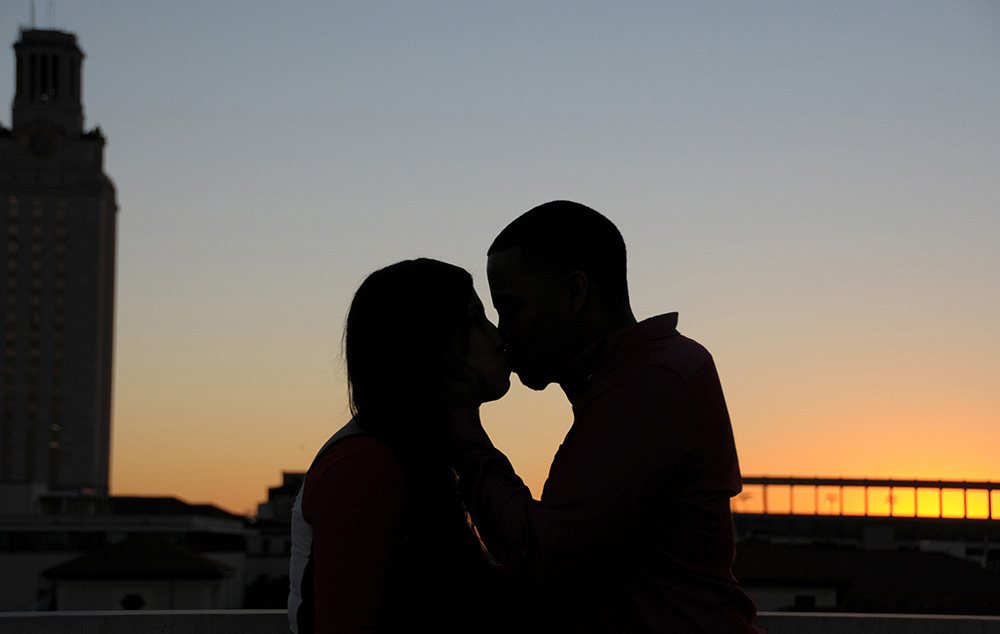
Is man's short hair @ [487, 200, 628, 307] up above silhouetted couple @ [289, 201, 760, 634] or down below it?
above

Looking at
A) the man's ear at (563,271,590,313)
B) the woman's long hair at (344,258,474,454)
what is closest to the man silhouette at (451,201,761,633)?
the man's ear at (563,271,590,313)

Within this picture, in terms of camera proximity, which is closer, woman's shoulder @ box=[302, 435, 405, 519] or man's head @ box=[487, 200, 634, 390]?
woman's shoulder @ box=[302, 435, 405, 519]

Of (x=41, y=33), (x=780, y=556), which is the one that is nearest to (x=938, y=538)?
(x=780, y=556)

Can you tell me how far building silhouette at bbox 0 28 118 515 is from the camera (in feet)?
411

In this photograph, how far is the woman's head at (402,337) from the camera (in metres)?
2.81

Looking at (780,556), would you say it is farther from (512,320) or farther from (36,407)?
(36,407)

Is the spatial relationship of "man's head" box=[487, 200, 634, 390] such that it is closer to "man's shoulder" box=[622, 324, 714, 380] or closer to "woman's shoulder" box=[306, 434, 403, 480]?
"man's shoulder" box=[622, 324, 714, 380]

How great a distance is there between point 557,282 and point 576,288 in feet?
0.18

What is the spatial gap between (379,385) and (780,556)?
4246 cm

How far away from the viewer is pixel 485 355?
2939mm

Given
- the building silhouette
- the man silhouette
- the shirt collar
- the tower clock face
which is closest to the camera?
the man silhouette

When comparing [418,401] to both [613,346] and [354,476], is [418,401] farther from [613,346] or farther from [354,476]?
[613,346]

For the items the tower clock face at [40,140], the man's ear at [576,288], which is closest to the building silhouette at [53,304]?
the tower clock face at [40,140]

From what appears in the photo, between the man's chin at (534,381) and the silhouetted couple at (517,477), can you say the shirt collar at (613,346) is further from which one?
the man's chin at (534,381)
